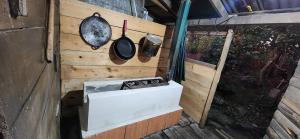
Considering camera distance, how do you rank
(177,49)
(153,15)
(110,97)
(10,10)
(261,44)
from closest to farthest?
(10,10) < (110,97) < (177,49) < (153,15) < (261,44)

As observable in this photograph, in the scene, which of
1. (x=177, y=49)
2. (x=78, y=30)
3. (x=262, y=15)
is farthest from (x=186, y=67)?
(x=78, y=30)

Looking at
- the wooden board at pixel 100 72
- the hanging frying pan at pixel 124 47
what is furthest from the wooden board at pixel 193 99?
the hanging frying pan at pixel 124 47

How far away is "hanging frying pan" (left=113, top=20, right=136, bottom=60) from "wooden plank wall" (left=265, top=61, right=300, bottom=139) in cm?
189

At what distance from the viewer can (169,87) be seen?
203 cm

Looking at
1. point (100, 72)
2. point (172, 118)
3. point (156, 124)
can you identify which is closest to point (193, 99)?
point (172, 118)

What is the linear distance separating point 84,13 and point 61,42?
43cm

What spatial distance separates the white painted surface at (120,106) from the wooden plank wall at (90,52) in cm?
24

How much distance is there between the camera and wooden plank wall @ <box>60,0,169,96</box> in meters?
1.62

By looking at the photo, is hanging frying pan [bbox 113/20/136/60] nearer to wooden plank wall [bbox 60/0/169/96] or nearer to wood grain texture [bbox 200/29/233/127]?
wooden plank wall [bbox 60/0/169/96]

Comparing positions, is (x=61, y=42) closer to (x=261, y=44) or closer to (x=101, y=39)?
(x=101, y=39)

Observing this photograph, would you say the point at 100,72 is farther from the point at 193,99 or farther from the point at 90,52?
the point at 193,99

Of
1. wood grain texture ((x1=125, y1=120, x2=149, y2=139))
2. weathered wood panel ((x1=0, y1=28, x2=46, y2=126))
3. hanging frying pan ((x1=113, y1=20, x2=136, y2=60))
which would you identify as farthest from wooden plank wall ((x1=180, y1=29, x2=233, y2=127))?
weathered wood panel ((x1=0, y1=28, x2=46, y2=126))

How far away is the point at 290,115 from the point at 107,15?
229 centimetres

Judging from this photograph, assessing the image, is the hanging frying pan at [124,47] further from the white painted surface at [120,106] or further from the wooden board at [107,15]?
the white painted surface at [120,106]
